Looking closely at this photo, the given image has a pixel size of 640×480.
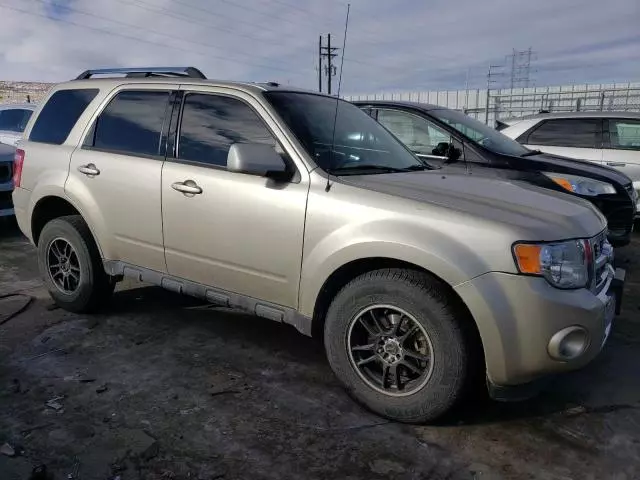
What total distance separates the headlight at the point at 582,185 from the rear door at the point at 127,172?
415cm

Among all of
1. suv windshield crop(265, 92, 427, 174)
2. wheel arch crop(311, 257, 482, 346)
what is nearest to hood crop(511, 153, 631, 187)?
suv windshield crop(265, 92, 427, 174)

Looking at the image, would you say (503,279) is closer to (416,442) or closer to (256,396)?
(416,442)

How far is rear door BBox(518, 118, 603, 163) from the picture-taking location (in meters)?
8.16

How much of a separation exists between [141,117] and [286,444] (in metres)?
2.57

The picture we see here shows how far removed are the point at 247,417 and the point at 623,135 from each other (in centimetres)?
754

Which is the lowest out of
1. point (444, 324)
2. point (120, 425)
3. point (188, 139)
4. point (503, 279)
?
point (120, 425)

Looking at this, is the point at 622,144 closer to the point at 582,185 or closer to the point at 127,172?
the point at 582,185

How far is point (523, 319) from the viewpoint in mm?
2553

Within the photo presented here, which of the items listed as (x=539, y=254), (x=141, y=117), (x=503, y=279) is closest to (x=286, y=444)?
(x=503, y=279)

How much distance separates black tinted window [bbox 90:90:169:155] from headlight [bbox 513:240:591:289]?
2532 mm

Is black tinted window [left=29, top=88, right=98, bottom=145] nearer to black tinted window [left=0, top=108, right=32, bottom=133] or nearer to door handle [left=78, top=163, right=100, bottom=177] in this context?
door handle [left=78, top=163, right=100, bottom=177]

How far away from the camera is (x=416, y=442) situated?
9.05 ft

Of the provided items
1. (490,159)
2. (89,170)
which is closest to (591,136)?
(490,159)

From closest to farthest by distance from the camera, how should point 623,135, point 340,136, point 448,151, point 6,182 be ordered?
point 340,136 < point 448,151 < point 6,182 < point 623,135
